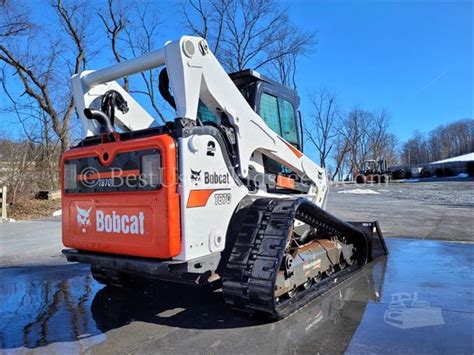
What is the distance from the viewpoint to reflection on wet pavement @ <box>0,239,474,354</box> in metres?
3.44

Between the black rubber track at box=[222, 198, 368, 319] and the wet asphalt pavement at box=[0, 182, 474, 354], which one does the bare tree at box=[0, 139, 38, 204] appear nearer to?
the wet asphalt pavement at box=[0, 182, 474, 354]

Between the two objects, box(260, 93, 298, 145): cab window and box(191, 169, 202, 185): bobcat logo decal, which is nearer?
box(191, 169, 202, 185): bobcat logo decal

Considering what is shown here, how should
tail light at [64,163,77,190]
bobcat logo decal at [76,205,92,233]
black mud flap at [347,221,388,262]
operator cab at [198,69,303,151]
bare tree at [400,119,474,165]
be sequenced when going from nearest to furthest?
bobcat logo decal at [76,205,92,233]
tail light at [64,163,77,190]
operator cab at [198,69,303,151]
black mud flap at [347,221,388,262]
bare tree at [400,119,474,165]

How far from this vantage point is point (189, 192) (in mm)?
3383

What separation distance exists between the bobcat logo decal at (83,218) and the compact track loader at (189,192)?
0.04 ft

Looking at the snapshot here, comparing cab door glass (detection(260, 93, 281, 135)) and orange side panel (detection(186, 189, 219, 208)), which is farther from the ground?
cab door glass (detection(260, 93, 281, 135))

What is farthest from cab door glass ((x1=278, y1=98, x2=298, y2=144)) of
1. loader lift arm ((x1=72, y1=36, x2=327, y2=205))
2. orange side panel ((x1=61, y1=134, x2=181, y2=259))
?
orange side panel ((x1=61, y1=134, x2=181, y2=259))

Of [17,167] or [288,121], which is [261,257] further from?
[17,167]

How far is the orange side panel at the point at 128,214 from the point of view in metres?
3.32

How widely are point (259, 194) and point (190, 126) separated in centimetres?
124

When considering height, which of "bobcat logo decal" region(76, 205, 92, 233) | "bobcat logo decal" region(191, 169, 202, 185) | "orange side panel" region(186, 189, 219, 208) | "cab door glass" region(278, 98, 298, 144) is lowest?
"bobcat logo decal" region(76, 205, 92, 233)

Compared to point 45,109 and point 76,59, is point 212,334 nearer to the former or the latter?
point 45,109

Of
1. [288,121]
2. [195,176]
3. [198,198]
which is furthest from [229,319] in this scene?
[288,121]

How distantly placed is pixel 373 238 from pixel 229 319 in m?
3.75
